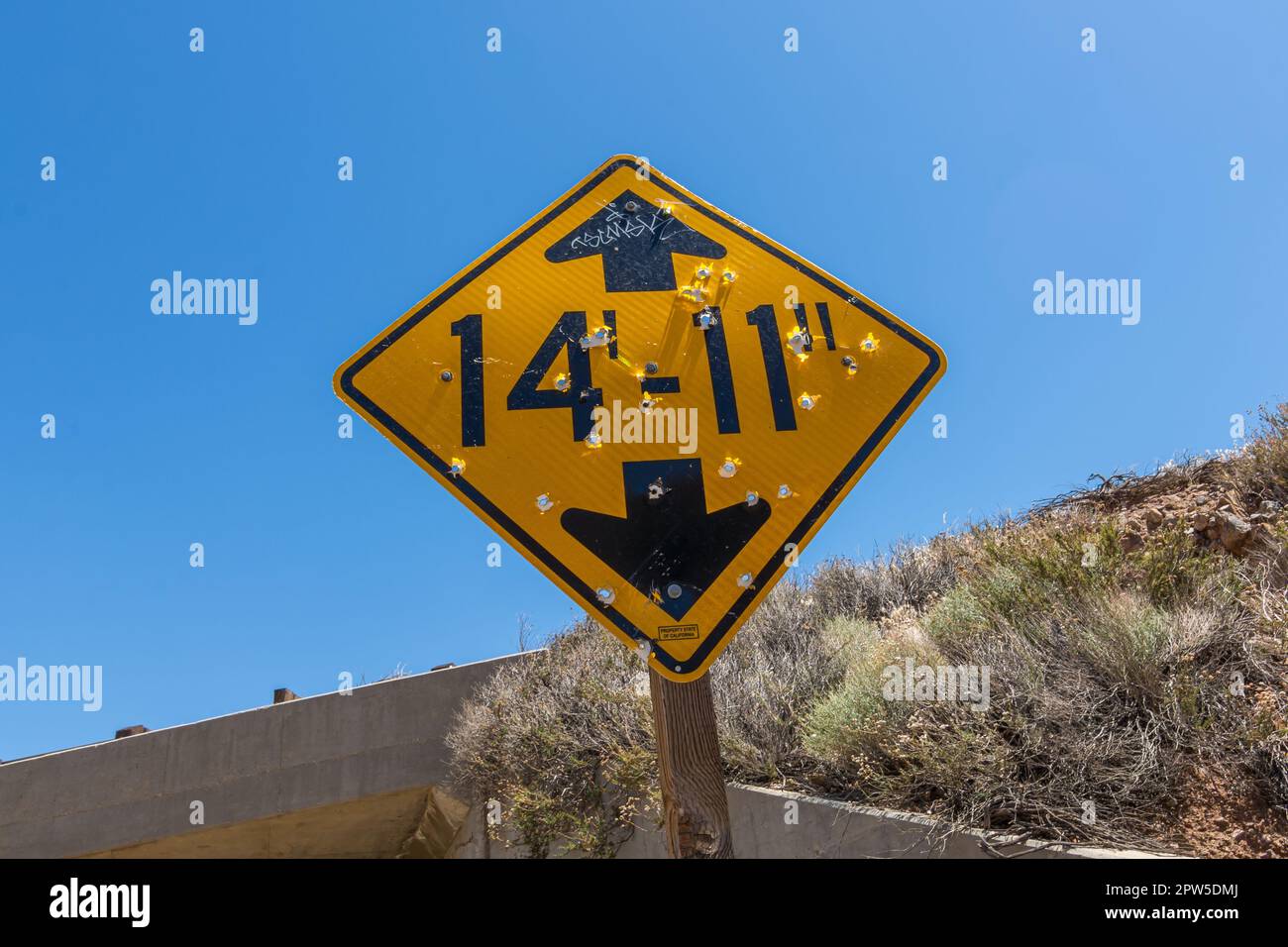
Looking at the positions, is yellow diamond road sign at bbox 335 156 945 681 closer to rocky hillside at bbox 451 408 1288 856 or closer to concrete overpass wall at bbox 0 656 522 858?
rocky hillside at bbox 451 408 1288 856

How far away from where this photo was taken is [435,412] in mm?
3068

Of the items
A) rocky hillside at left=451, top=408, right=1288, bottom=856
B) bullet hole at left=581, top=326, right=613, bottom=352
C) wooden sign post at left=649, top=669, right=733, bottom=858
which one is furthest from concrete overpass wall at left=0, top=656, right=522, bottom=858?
bullet hole at left=581, top=326, right=613, bottom=352

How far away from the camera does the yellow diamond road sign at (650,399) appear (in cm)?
287

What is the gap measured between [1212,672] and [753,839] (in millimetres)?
3142

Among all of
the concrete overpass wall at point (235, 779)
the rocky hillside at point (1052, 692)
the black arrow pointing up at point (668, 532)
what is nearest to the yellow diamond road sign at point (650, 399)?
the black arrow pointing up at point (668, 532)

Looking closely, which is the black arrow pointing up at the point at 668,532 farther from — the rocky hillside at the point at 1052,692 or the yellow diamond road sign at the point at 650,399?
the rocky hillside at the point at 1052,692

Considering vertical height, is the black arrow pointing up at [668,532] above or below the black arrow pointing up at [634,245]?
below

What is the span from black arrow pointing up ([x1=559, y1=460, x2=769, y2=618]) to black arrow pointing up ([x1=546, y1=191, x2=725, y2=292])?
0.79 metres

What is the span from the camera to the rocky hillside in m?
4.48

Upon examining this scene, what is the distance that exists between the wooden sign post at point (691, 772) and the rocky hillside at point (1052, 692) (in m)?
2.42

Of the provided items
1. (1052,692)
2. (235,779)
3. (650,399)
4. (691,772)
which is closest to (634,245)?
(650,399)
